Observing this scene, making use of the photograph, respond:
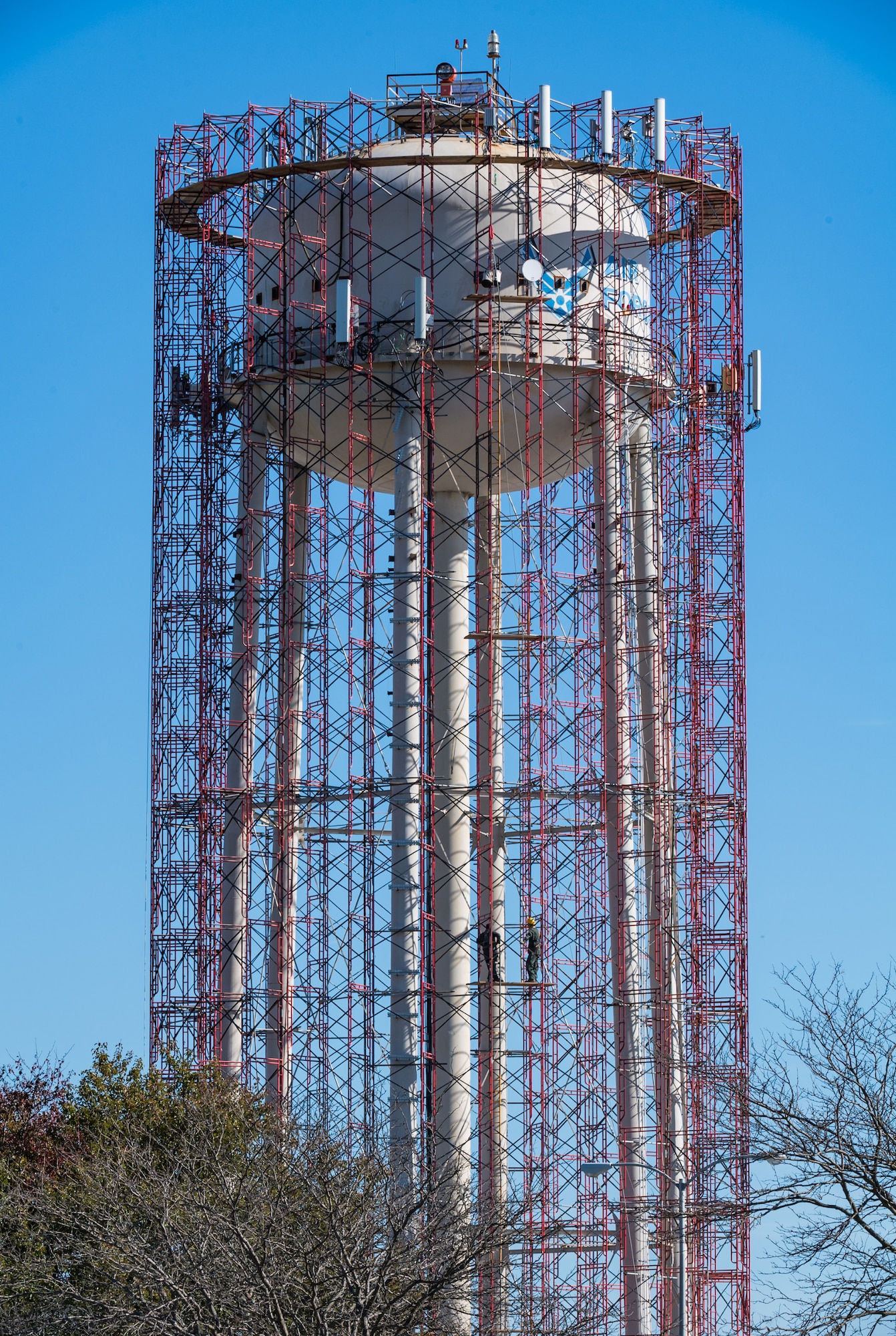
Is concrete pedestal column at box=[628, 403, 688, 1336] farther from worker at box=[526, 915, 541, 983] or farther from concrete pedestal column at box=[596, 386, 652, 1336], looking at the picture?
worker at box=[526, 915, 541, 983]

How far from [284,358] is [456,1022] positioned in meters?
14.6

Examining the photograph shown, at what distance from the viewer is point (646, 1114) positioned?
5750 centimetres

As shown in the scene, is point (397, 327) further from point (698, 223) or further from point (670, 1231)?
point (670, 1231)

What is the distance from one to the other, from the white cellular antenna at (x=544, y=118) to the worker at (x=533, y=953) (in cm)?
1656

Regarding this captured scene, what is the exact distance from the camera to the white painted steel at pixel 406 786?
56031 mm

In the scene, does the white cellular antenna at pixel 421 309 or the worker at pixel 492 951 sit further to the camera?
the worker at pixel 492 951

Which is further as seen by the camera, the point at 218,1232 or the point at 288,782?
the point at 288,782

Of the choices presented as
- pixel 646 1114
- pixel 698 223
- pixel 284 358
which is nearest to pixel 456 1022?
pixel 646 1114

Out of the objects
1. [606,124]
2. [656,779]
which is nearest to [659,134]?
[606,124]

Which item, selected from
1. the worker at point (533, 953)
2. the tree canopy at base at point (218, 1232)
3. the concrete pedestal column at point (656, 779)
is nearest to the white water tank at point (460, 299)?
the concrete pedestal column at point (656, 779)

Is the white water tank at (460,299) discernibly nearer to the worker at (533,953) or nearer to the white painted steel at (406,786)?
the white painted steel at (406,786)

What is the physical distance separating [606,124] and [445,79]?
4067 millimetres

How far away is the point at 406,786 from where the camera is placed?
5694cm

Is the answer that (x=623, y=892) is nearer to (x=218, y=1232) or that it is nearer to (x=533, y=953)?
(x=533, y=953)
